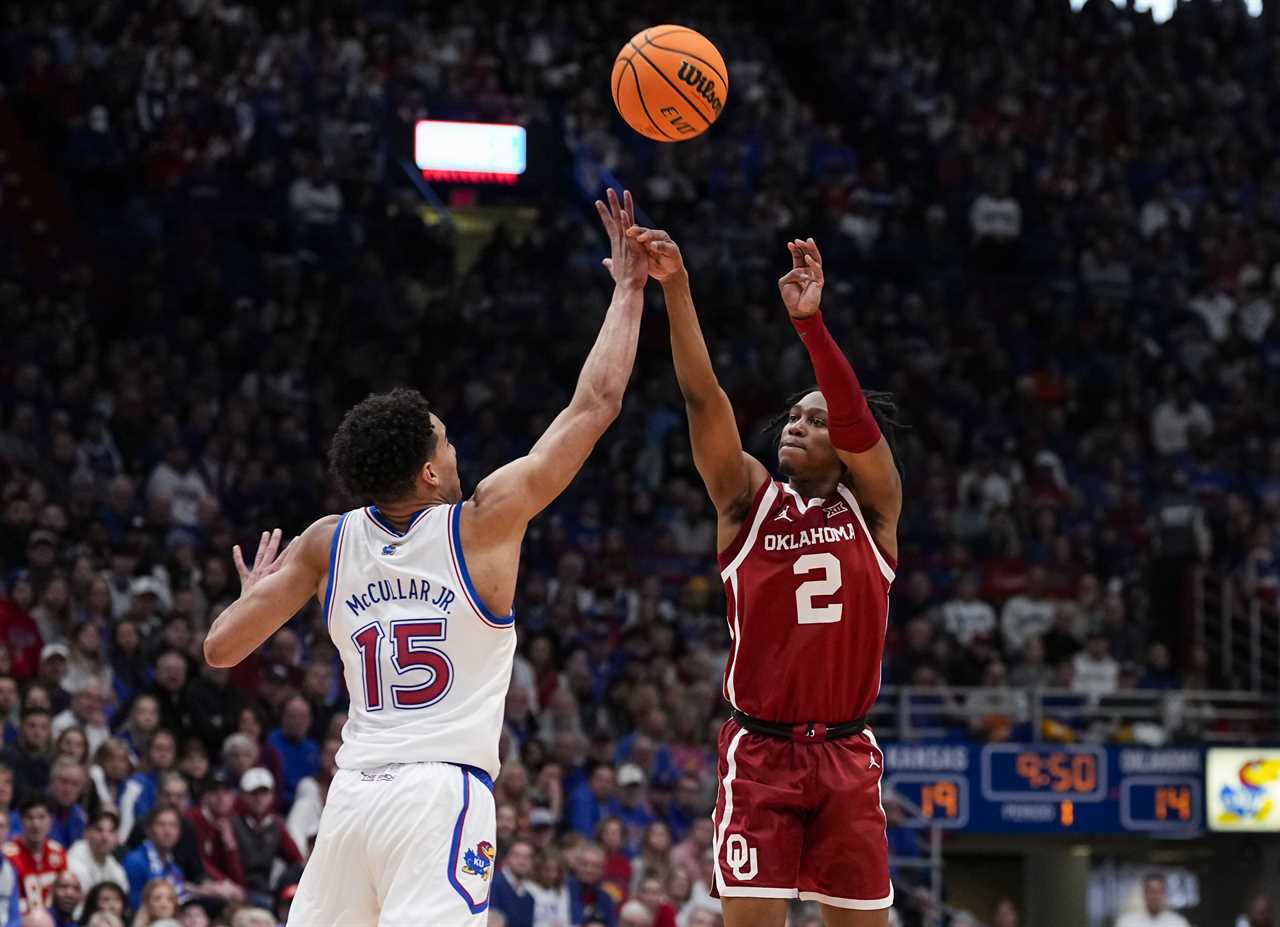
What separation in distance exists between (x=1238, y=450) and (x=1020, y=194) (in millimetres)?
4342

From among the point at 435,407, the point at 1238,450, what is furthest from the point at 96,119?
the point at 1238,450

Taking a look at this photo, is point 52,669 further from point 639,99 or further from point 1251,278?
point 1251,278

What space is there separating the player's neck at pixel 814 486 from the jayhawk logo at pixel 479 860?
199cm

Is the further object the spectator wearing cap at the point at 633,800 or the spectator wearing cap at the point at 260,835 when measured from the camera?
the spectator wearing cap at the point at 633,800

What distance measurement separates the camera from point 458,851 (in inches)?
209

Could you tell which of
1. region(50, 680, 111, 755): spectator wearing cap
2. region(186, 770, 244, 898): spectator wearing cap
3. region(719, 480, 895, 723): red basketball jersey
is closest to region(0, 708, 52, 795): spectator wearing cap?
region(50, 680, 111, 755): spectator wearing cap

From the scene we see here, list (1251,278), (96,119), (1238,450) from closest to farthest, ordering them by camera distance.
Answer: (96,119) < (1238,450) < (1251,278)

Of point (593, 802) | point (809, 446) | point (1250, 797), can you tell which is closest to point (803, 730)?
point (809, 446)

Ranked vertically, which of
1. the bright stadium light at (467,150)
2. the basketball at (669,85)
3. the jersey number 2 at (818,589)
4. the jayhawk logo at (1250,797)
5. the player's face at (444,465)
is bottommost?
the jayhawk logo at (1250,797)

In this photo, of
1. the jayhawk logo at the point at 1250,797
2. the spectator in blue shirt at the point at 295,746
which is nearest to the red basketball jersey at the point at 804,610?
the spectator in blue shirt at the point at 295,746

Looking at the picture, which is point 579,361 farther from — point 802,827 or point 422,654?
point 422,654

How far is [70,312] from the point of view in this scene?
17.7m

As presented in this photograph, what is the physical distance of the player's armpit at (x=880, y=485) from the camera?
663cm

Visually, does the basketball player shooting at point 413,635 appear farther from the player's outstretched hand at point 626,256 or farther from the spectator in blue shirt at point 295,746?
the spectator in blue shirt at point 295,746
